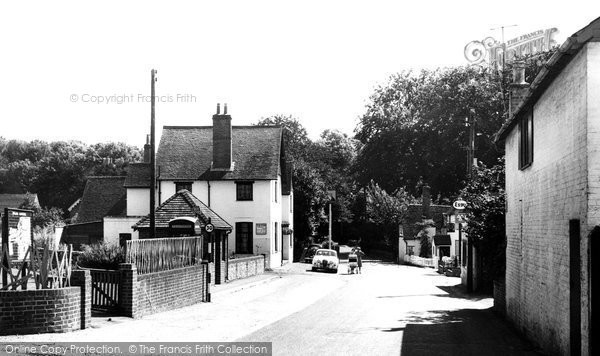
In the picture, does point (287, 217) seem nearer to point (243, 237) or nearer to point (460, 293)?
point (243, 237)

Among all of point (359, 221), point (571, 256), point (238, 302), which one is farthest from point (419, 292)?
point (359, 221)

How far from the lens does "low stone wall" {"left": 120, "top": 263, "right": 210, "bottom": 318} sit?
17.6 m

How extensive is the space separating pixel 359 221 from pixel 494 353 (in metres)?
66.6

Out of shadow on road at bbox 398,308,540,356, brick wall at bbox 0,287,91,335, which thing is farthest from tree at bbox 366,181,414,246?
brick wall at bbox 0,287,91,335

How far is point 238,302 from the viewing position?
946 inches

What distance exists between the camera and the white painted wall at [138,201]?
48344 millimetres

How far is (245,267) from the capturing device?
3669cm

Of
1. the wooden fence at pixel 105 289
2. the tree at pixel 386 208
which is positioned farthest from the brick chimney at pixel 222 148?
the wooden fence at pixel 105 289

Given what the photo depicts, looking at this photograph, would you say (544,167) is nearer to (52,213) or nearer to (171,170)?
(171,170)

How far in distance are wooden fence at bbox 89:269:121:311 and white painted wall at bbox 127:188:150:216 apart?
1215 inches

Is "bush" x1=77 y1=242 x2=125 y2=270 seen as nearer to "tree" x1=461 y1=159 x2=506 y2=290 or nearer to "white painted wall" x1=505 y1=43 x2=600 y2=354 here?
"white painted wall" x1=505 y1=43 x2=600 y2=354

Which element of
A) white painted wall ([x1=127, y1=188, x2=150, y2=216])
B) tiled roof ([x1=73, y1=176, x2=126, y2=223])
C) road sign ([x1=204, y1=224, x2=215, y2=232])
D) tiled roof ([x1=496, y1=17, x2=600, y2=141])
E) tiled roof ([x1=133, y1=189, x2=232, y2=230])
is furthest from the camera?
tiled roof ([x1=73, y1=176, x2=126, y2=223])

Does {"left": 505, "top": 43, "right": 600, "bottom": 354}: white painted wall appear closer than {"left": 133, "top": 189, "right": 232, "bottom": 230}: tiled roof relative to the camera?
Yes

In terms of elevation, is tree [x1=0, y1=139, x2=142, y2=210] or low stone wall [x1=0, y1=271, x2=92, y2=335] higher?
tree [x1=0, y1=139, x2=142, y2=210]
